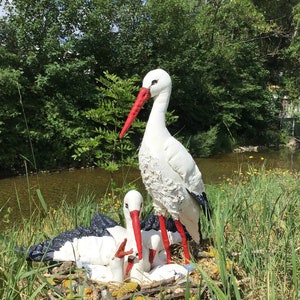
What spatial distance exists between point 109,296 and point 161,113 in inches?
39.8

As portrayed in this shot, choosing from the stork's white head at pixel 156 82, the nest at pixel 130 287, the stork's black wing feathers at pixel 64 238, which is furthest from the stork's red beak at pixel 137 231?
the stork's white head at pixel 156 82

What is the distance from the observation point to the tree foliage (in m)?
12.6

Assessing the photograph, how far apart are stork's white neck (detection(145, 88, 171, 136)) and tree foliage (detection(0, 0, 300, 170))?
715 cm

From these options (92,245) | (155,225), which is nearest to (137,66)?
(155,225)

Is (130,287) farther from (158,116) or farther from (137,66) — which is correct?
(137,66)

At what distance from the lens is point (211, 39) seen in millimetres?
18203

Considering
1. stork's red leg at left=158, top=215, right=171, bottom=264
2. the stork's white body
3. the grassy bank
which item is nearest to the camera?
the grassy bank

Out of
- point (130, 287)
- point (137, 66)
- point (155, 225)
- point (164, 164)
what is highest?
point (137, 66)

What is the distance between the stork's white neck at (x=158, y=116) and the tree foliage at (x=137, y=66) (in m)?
7.15

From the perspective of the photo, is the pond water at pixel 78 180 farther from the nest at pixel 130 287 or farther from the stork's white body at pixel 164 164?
the nest at pixel 130 287

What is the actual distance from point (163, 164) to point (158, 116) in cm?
28

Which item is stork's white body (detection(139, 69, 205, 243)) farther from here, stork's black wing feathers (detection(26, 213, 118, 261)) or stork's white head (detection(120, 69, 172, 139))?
stork's black wing feathers (detection(26, 213, 118, 261))

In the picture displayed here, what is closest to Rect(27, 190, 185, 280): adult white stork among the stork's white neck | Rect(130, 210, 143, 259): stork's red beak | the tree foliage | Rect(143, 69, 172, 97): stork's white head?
Rect(130, 210, 143, 259): stork's red beak

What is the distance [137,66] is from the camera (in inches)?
614
